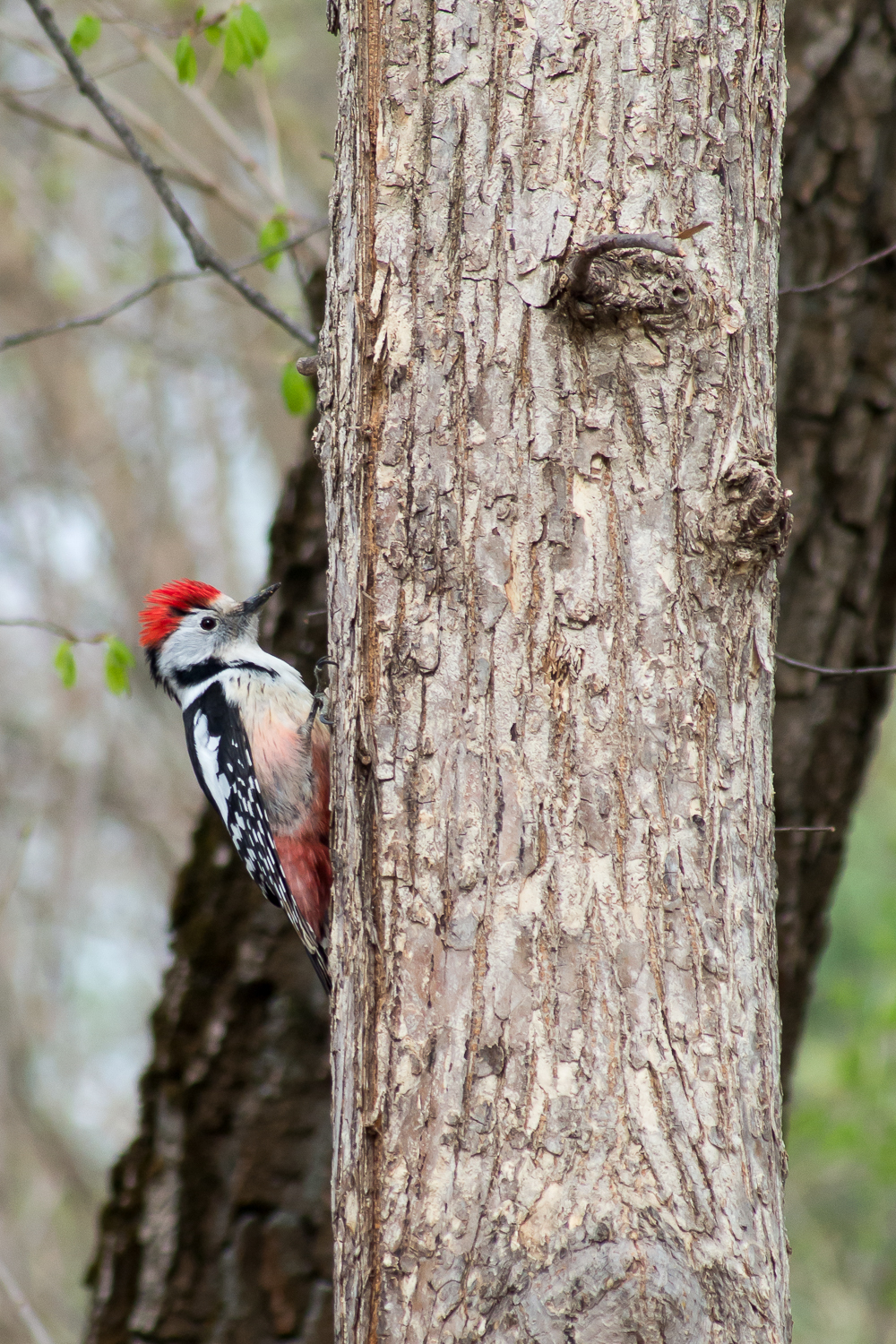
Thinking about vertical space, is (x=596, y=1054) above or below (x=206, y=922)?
above

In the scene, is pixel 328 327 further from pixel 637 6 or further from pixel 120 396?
pixel 120 396

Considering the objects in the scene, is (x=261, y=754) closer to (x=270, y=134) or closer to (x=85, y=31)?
(x=85, y=31)

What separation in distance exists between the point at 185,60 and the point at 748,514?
7.02ft

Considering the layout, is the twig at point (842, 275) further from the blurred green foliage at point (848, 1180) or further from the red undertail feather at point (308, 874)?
the blurred green foliage at point (848, 1180)

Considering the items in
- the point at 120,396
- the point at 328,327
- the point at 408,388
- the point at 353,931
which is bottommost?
the point at 353,931

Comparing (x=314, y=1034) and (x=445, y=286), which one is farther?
(x=314, y=1034)

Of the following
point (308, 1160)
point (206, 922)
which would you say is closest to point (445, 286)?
point (206, 922)

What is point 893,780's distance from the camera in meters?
9.30

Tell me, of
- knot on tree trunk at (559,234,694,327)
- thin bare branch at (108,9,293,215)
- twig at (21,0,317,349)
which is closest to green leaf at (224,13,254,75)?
twig at (21,0,317,349)

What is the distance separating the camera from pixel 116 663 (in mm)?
3213

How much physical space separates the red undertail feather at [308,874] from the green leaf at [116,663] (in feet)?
2.44

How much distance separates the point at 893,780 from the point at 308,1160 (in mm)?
7089

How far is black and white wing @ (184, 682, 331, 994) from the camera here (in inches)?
134

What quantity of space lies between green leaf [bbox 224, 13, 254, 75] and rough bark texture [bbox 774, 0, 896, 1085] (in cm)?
154
